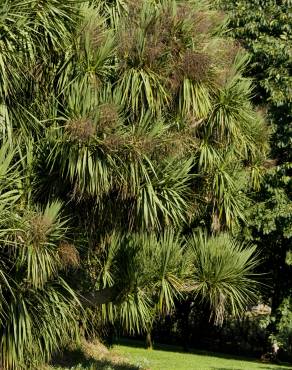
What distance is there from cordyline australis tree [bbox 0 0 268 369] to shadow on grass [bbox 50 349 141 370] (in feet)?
2.74

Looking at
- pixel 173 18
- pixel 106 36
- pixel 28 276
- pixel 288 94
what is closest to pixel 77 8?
pixel 106 36

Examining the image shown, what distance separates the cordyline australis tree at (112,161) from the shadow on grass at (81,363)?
2.74ft

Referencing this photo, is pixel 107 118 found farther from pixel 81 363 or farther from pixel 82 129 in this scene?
pixel 81 363

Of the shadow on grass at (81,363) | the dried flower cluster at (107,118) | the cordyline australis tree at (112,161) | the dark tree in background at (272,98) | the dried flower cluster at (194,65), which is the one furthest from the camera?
Answer: the dark tree in background at (272,98)

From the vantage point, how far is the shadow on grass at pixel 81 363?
41.1 feet

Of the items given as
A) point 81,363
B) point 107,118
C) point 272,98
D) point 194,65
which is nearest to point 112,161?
point 107,118

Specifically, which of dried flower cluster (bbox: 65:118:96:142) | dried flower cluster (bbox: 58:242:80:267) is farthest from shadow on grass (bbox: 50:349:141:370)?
dried flower cluster (bbox: 65:118:96:142)

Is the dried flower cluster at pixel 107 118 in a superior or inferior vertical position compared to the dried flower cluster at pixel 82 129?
superior

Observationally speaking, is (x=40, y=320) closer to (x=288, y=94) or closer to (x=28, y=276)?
(x=28, y=276)

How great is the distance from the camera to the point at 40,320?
9961 mm

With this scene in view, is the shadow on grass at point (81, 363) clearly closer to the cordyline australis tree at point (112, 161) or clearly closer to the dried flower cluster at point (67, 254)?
the cordyline australis tree at point (112, 161)

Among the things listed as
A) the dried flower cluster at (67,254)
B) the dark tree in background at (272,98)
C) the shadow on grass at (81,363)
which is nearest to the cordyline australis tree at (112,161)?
the dried flower cluster at (67,254)

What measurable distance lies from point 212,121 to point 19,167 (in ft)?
11.9

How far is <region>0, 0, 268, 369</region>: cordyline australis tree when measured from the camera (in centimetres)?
972
